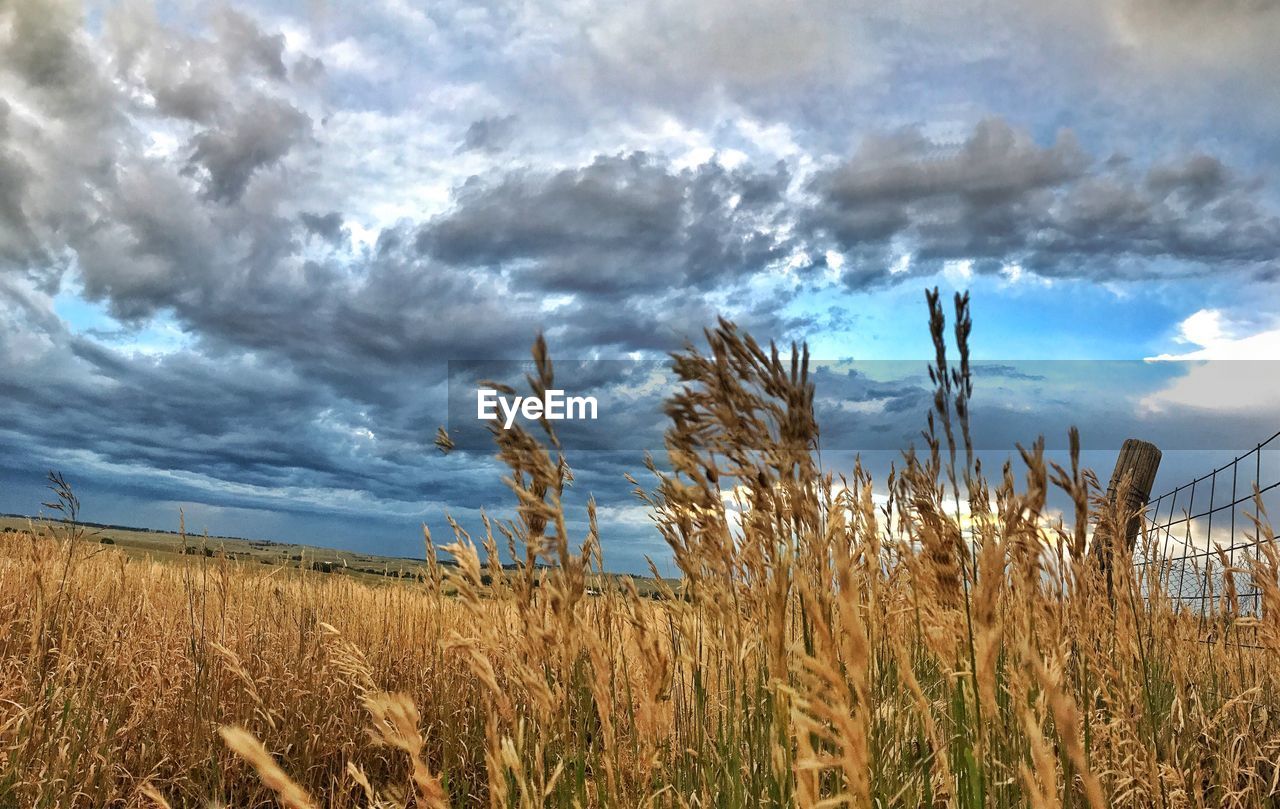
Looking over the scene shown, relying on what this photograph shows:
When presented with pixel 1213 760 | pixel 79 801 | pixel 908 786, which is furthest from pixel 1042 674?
pixel 79 801

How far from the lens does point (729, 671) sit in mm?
2758

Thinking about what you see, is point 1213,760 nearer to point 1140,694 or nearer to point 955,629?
point 1140,694

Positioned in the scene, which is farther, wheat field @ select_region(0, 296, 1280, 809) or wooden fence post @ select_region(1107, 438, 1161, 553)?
wooden fence post @ select_region(1107, 438, 1161, 553)

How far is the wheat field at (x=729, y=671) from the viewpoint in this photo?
1.49 metres

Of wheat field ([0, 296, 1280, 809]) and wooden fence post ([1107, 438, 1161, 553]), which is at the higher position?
wooden fence post ([1107, 438, 1161, 553])

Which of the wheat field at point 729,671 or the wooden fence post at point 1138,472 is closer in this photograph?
the wheat field at point 729,671

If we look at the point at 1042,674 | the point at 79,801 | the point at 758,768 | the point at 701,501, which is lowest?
the point at 79,801

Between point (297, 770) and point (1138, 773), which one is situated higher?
point (1138, 773)

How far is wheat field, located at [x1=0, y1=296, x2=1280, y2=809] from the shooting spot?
4.88 feet

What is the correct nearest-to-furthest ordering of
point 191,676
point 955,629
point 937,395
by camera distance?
point 937,395 → point 955,629 → point 191,676

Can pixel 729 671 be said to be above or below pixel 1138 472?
below

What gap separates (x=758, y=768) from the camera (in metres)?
2.29

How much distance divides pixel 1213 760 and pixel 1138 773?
60.1 inches

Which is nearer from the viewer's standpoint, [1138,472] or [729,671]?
[729,671]
